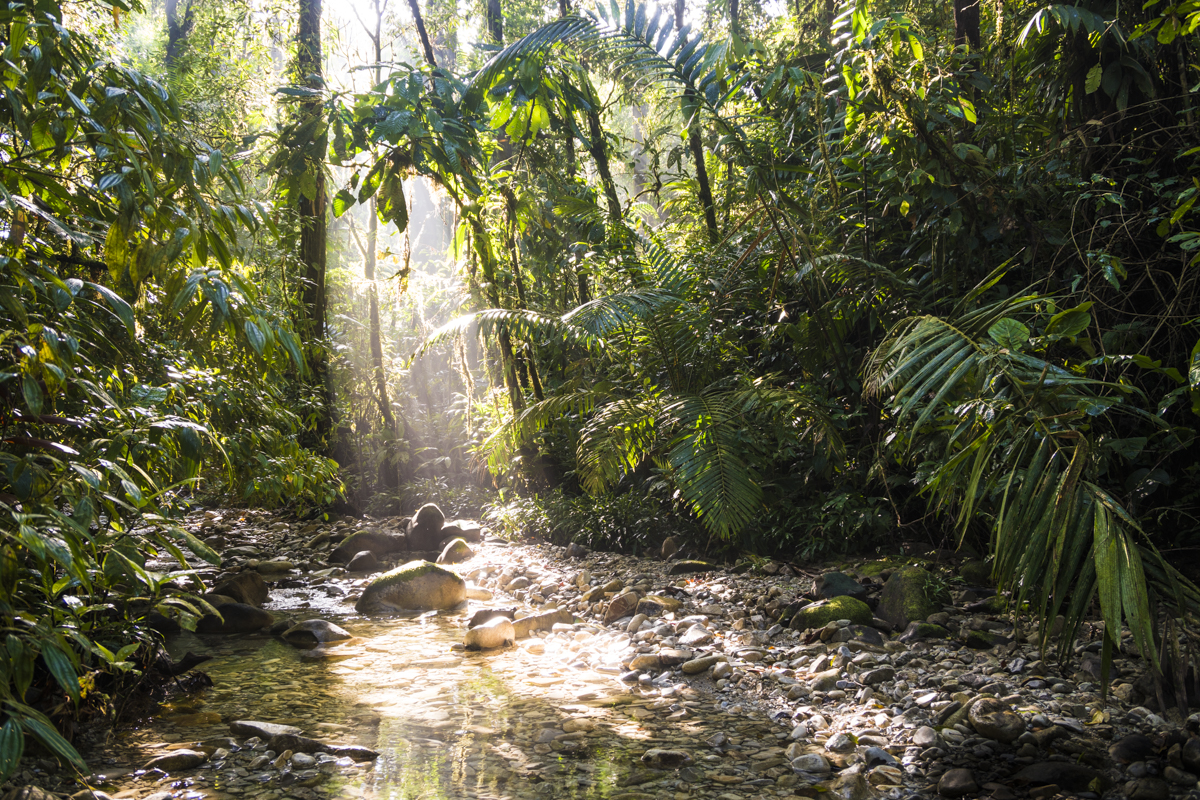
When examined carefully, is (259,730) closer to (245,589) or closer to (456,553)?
(245,589)

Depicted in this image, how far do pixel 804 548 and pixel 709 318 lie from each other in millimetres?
1807

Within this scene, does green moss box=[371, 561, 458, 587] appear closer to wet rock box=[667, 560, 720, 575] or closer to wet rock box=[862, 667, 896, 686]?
wet rock box=[667, 560, 720, 575]

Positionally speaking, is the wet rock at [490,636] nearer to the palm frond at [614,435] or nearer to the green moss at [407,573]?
the palm frond at [614,435]

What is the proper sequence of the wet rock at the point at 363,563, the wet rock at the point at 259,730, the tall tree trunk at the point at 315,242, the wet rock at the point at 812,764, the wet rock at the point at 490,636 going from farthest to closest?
the tall tree trunk at the point at 315,242 → the wet rock at the point at 363,563 → the wet rock at the point at 490,636 → the wet rock at the point at 259,730 → the wet rock at the point at 812,764

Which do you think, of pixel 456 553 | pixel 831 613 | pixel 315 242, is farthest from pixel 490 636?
pixel 315 242

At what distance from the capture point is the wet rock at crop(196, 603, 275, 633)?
16.4 ft

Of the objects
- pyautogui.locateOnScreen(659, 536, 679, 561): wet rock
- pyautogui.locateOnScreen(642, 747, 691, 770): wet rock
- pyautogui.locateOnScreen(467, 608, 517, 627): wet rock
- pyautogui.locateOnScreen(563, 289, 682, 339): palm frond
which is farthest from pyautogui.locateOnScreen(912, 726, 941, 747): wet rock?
pyautogui.locateOnScreen(659, 536, 679, 561): wet rock

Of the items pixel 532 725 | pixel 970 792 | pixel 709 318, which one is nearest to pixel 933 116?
pixel 709 318

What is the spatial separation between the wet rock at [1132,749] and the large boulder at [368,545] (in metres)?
6.80

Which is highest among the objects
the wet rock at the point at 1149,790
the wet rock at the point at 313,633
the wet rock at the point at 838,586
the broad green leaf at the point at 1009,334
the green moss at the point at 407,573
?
the broad green leaf at the point at 1009,334

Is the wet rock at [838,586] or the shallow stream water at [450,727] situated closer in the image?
the shallow stream water at [450,727]

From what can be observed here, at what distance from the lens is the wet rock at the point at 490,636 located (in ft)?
15.0

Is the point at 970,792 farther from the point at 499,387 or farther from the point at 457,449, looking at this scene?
the point at 457,449

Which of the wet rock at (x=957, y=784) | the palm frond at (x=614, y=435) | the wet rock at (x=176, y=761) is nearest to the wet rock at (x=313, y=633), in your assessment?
the wet rock at (x=176, y=761)
